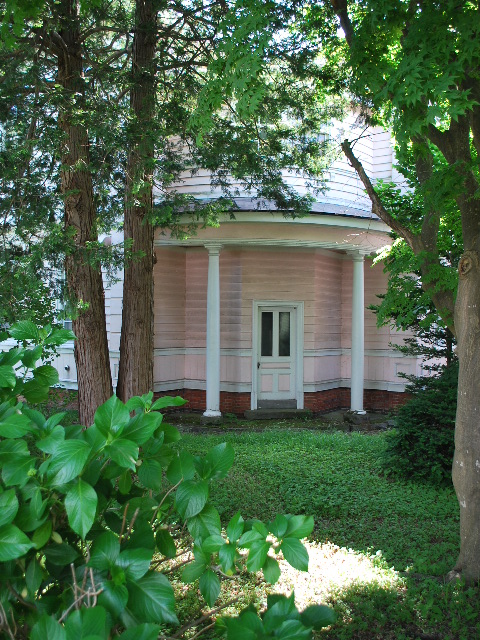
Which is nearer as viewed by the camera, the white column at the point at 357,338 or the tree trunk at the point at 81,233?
the tree trunk at the point at 81,233

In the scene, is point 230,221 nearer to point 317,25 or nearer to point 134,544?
point 317,25

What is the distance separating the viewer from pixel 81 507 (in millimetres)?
1324

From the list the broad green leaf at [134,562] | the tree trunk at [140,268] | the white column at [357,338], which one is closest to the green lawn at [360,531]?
the tree trunk at [140,268]

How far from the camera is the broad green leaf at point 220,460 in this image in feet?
5.31

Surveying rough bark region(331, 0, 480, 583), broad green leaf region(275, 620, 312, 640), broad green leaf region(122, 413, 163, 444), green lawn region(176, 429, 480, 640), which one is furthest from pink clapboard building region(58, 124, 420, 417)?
broad green leaf region(275, 620, 312, 640)

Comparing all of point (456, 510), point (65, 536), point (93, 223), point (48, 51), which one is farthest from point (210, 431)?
point (65, 536)

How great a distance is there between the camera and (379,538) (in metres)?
5.85

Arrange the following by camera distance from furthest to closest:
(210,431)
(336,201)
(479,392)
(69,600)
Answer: (336,201) → (210,431) → (479,392) → (69,600)

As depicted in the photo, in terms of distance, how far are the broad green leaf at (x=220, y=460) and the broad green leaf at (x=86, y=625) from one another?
519 mm

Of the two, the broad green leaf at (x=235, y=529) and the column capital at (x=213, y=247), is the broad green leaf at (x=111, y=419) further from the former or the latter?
the column capital at (x=213, y=247)

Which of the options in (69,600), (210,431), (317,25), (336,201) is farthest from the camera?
(336,201)

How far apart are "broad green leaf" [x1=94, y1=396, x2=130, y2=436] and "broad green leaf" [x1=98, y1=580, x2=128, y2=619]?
1.12ft

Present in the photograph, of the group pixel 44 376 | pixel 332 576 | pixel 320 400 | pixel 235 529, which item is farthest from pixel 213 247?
pixel 235 529

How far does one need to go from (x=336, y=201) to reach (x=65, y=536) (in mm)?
13526
